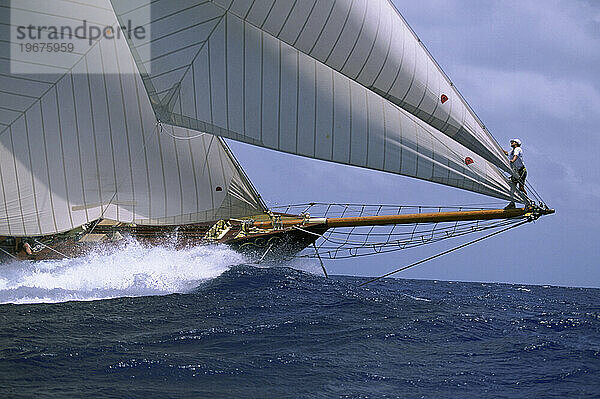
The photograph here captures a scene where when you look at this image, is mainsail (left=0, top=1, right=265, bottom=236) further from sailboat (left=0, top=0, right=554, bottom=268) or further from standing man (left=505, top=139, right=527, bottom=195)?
standing man (left=505, top=139, right=527, bottom=195)

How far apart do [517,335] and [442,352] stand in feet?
9.42

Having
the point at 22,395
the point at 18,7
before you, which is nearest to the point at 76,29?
the point at 18,7

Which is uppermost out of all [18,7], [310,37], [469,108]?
[18,7]

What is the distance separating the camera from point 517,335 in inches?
482

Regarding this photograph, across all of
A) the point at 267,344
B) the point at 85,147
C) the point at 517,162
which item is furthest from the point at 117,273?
the point at 517,162

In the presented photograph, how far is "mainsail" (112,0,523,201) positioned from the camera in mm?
12750

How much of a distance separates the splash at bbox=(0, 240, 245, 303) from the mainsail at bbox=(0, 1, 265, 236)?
171cm

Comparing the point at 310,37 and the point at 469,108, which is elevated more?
the point at 310,37

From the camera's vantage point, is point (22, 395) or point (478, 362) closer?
point (22, 395)

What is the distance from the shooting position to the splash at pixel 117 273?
15890 mm

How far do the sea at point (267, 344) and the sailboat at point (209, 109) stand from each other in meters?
2.29

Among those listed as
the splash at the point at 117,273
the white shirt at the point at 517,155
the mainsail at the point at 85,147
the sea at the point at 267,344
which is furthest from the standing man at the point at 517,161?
the splash at the point at 117,273

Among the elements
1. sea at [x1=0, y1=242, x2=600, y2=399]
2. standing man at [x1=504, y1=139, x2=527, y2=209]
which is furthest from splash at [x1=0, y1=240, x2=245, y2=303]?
standing man at [x1=504, y1=139, x2=527, y2=209]

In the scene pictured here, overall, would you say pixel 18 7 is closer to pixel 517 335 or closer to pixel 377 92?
pixel 377 92
